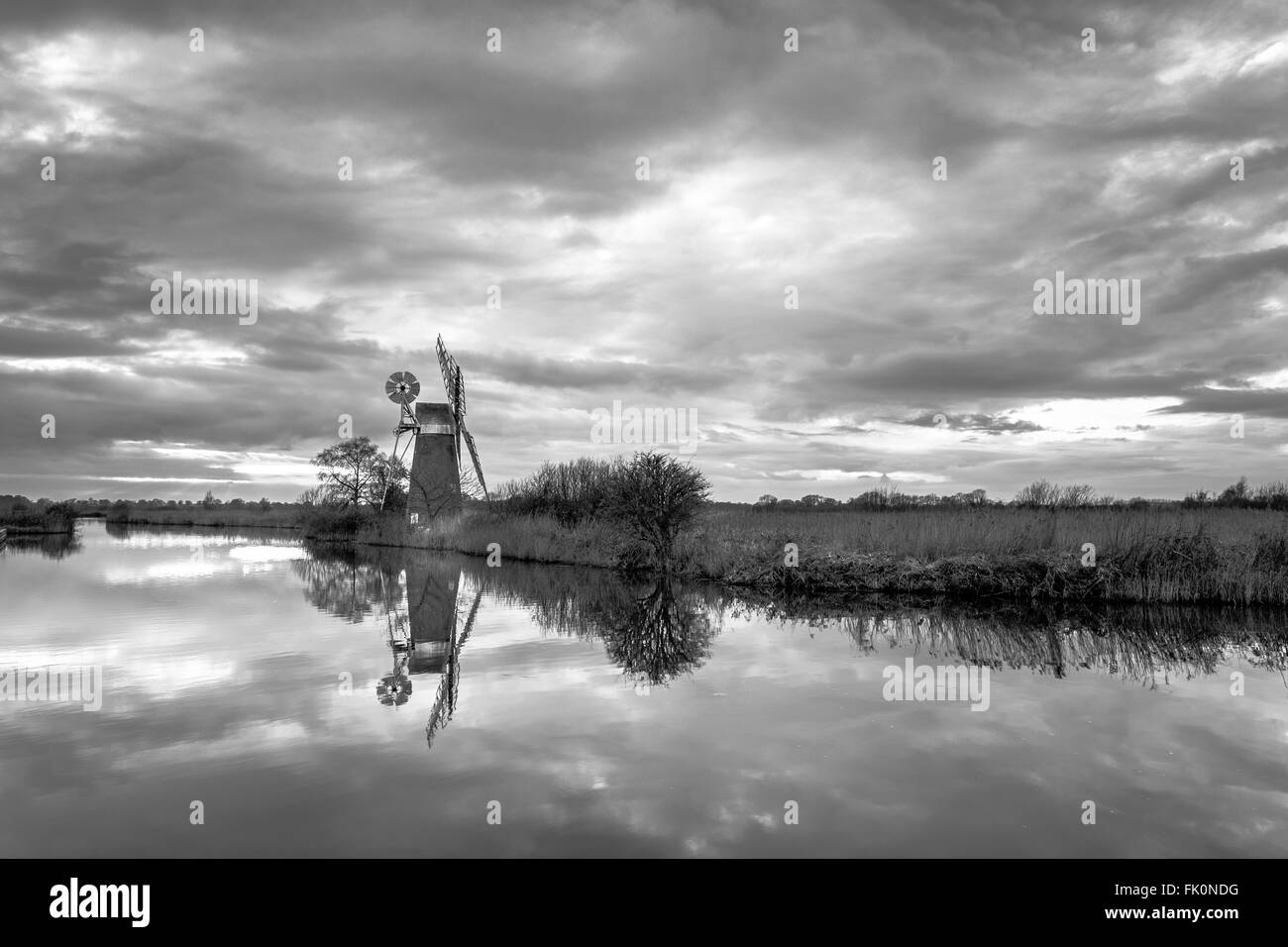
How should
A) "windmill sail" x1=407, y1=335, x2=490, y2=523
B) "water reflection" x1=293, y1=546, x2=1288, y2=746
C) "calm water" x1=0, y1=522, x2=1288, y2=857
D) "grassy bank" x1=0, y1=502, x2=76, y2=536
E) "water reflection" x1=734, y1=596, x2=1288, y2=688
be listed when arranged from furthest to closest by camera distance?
"grassy bank" x1=0, y1=502, x2=76, y2=536, "windmill sail" x1=407, y1=335, x2=490, y2=523, "water reflection" x1=734, y1=596, x2=1288, y2=688, "water reflection" x1=293, y1=546, x2=1288, y2=746, "calm water" x1=0, y1=522, x2=1288, y2=857

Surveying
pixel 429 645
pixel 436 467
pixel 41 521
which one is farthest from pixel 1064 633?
pixel 41 521

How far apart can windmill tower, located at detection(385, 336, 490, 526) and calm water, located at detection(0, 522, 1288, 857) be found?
30507mm

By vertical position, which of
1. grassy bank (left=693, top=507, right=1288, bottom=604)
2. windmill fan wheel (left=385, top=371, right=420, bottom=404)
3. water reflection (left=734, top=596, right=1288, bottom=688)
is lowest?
water reflection (left=734, top=596, right=1288, bottom=688)

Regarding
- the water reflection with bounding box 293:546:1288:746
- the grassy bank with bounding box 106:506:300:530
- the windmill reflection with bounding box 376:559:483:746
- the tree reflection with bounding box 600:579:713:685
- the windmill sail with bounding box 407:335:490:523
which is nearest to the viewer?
the windmill reflection with bounding box 376:559:483:746

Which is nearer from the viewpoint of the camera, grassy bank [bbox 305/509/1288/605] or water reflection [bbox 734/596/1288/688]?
water reflection [bbox 734/596/1288/688]

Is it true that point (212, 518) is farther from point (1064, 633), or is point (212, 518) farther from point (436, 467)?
point (1064, 633)

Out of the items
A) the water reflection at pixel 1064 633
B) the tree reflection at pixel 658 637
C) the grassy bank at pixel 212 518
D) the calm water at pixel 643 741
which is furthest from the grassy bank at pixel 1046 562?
the grassy bank at pixel 212 518

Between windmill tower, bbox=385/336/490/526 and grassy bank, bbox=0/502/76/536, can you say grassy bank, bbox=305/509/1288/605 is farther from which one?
grassy bank, bbox=0/502/76/536

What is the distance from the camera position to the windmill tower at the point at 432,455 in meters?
45.0

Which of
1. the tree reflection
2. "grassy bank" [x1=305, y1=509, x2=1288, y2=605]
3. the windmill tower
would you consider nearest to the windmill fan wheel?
the windmill tower

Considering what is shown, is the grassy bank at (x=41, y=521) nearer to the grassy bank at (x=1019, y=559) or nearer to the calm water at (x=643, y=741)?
the grassy bank at (x=1019, y=559)

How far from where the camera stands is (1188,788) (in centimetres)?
584

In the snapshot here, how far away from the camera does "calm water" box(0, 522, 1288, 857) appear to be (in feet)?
16.0
